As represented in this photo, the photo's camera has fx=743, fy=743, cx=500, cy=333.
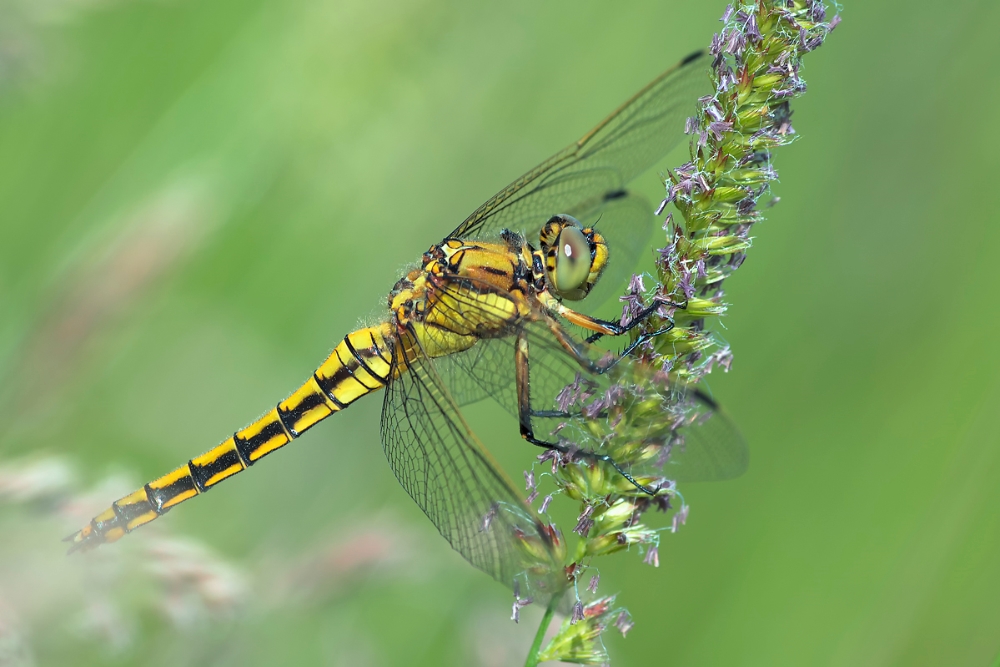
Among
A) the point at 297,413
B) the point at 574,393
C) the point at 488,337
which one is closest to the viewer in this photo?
the point at 574,393

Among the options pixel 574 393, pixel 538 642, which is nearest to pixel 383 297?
pixel 574 393

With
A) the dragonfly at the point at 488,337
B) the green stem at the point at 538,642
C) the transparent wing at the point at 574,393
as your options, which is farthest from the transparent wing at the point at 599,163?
the green stem at the point at 538,642

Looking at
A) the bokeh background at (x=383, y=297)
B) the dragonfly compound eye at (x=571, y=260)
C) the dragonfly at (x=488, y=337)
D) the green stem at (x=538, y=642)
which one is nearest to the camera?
the green stem at (x=538, y=642)

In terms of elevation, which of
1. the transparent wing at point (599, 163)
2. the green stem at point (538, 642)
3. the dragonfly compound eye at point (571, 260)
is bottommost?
the green stem at point (538, 642)

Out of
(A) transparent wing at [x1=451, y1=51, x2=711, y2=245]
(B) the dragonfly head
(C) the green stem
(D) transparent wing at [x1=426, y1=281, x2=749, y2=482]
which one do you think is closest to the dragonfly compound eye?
(B) the dragonfly head

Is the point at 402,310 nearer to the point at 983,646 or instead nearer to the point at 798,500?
the point at 798,500

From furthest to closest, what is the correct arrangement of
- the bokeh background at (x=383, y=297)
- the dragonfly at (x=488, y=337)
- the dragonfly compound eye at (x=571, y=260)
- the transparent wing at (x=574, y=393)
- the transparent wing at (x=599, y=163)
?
the transparent wing at (x=599, y=163) → the dragonfly compound eye at (x=571, y=260) → the bokeh background at (x=383, y=297) → the dragonfly at (x=488, y=337) → the transparent wing at (x=574, y=393)

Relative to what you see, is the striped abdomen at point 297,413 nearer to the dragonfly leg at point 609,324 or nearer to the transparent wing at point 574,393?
the transparent wing at point 574,393

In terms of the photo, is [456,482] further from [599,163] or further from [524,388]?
[599,163]
